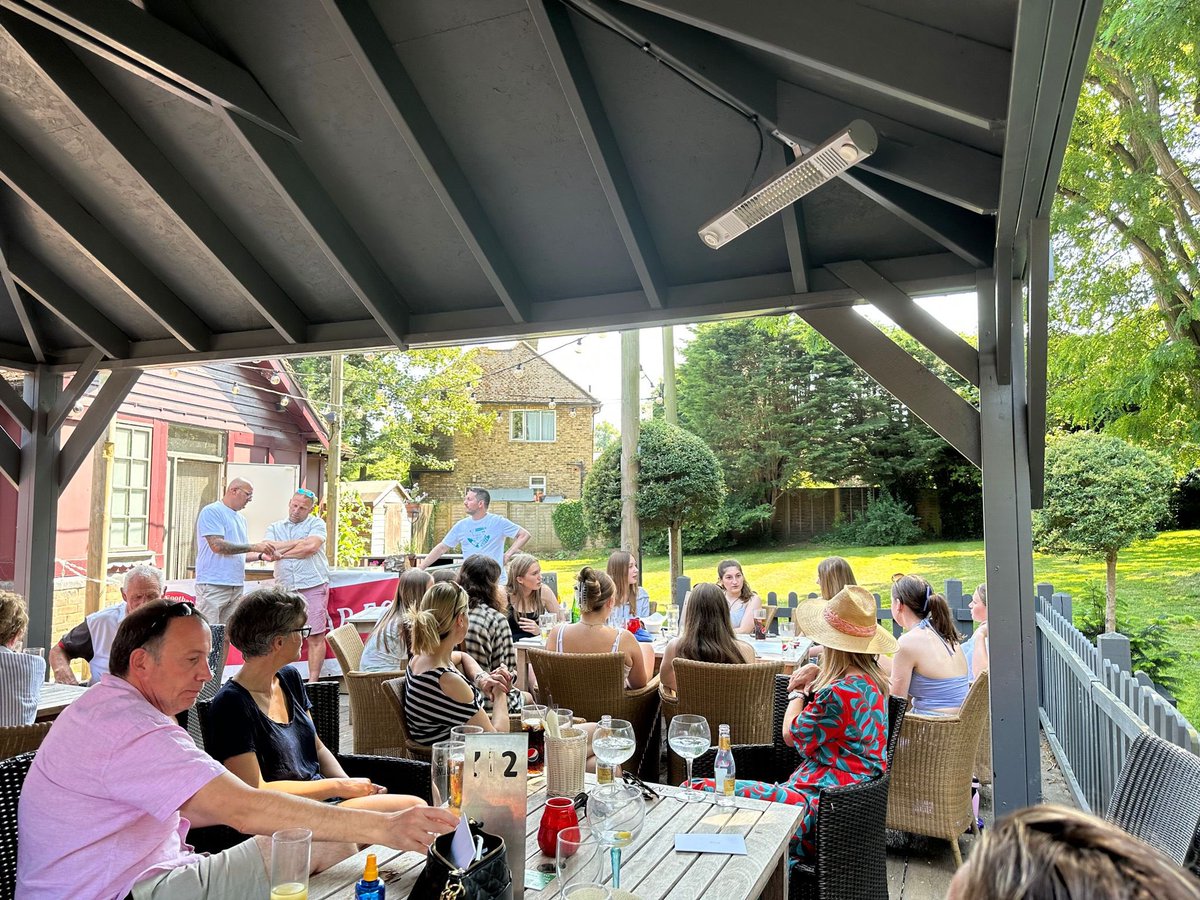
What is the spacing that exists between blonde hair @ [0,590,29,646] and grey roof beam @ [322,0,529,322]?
8.88ft

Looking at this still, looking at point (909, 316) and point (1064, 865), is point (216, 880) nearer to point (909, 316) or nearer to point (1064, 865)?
point (1064, 865)

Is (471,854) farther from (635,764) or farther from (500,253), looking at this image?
(500,253)

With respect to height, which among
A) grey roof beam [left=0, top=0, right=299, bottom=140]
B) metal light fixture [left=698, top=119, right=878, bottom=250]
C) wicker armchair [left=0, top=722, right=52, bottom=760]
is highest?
grey roof beam [left=0, top=0, right=299, bottom=140]

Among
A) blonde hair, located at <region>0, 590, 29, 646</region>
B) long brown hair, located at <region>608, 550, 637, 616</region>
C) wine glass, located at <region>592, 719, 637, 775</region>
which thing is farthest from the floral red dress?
long brown hair, located at <region>608, 550, 637, 616</region>

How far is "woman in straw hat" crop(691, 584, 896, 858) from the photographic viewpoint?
274cm

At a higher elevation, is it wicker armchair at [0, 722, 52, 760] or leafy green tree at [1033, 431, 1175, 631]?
leafy green tree at [1033, 431, 1175, 631]

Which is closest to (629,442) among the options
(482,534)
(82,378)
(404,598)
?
(482,534)

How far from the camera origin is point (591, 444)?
2478cm

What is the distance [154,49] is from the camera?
3.39 meters

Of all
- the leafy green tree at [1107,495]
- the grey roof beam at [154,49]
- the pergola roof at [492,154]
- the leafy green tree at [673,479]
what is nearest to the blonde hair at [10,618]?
the pergola roof at [492,154]

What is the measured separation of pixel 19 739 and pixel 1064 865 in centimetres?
297

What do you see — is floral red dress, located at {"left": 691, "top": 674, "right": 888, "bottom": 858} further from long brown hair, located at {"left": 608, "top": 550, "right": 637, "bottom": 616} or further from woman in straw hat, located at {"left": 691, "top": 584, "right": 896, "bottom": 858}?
long brown hair, located at {"left": 608, "top": 550, "right": 637, "bottom": 616}

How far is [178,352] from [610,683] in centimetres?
417

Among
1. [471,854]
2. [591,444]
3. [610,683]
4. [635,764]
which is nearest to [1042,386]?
[610,683]
